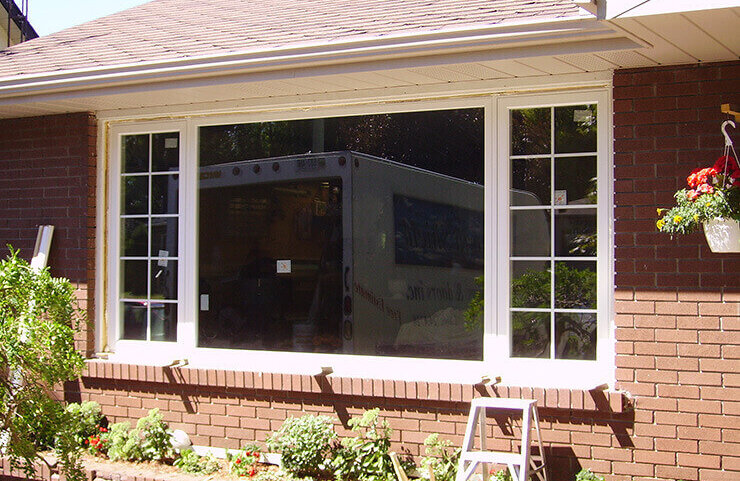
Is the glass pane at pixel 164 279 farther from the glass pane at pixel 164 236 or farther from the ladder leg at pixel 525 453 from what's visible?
the ladder leg at pixel 525 453

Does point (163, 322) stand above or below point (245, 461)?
above

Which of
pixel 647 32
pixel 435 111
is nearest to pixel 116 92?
pixel 435 111

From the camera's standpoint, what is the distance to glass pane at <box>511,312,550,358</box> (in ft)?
18.3

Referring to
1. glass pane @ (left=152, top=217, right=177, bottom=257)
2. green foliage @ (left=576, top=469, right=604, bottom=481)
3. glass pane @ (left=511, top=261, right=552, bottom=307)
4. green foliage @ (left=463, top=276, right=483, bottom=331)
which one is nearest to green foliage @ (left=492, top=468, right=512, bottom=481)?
green foliage @ (left=576, top=469, right=604, bottom=481)

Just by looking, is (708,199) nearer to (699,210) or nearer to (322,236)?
(699,210)

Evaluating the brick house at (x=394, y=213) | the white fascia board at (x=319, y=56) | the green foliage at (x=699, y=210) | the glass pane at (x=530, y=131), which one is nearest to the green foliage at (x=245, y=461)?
the brick house at (x=394, y=213)

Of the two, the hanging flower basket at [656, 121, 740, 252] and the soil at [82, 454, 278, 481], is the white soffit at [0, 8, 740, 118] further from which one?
the soil at [82, 454, 278, 481]

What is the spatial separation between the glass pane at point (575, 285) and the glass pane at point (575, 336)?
0.25ft

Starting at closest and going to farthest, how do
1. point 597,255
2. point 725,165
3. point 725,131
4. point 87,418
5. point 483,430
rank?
point 725,165
point 725,131
point 483,430
point 597,255
point 87,418

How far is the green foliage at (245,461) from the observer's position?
594 centimetres

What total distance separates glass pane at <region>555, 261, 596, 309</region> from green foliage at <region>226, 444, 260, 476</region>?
2.52 metres

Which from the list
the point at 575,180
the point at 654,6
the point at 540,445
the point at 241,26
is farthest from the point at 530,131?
the point at 241,26

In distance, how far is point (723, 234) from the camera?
14.8 feet

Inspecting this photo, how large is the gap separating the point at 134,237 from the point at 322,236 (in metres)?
1.68
